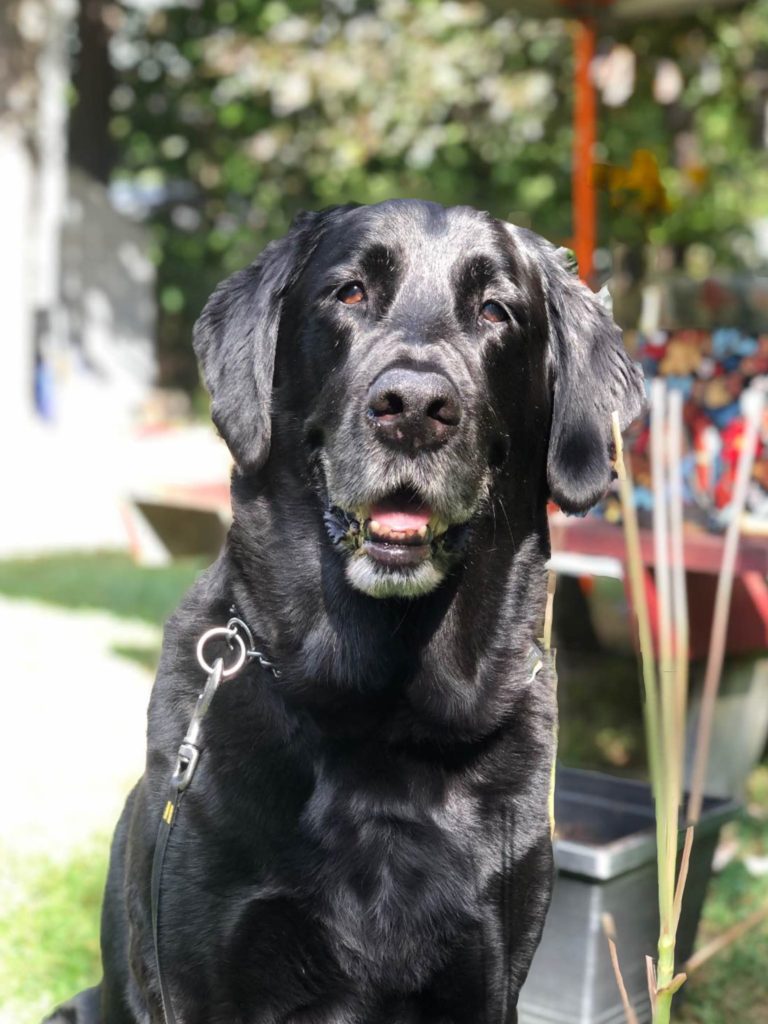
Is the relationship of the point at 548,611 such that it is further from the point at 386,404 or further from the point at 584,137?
the point at 584,137

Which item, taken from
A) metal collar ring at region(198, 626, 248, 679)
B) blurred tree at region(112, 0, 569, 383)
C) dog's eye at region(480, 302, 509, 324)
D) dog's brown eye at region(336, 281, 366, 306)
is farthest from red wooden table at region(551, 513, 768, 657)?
blurred tree at region(112, 0, 569, 383)

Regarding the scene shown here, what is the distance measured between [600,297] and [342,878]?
1230mm

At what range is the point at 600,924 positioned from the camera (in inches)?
110

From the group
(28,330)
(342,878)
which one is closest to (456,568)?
(342,878)

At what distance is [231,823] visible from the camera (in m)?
2.05

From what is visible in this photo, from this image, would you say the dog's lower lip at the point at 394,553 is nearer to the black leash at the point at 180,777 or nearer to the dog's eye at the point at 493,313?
the black leash at the point at 180,777

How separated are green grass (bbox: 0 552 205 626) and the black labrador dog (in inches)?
190

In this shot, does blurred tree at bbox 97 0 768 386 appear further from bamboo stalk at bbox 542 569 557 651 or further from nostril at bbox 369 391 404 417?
nostril at bbox 369 391 404 417

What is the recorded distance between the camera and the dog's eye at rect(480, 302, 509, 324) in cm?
239

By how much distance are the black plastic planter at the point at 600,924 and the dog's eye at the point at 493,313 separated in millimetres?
1138

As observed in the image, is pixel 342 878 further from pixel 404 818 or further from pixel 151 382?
pixel 151 382

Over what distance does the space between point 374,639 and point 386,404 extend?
0.45 meters

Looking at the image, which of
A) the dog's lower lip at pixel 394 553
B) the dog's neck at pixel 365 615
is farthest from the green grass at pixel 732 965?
the dog's lower lip at pixel 394 553

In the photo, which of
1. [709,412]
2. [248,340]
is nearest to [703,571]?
[709,412]
